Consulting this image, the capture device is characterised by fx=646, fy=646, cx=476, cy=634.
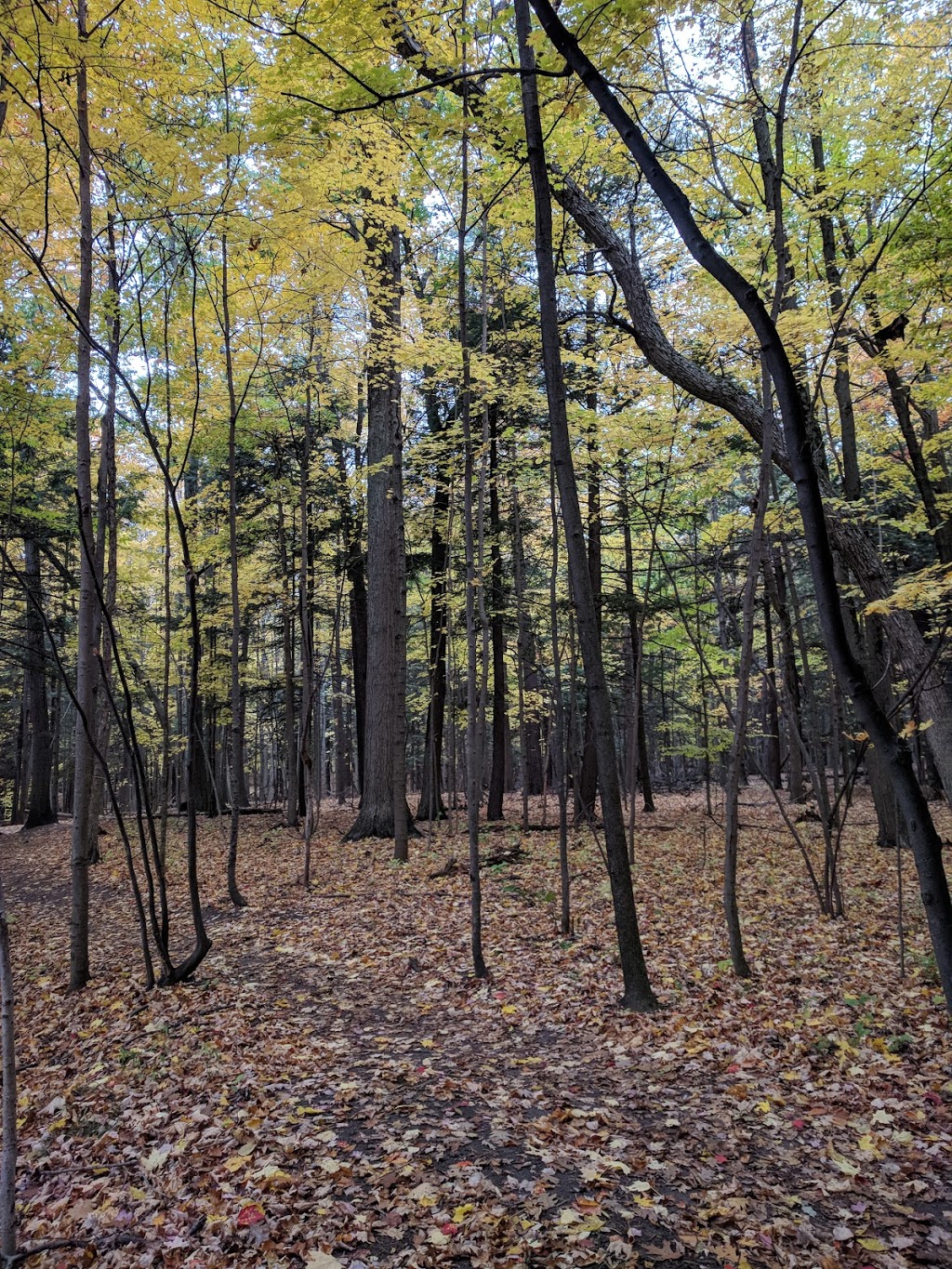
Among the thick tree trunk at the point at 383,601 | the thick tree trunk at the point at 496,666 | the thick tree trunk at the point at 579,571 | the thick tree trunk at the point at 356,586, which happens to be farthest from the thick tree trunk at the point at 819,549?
the thick tree trunk at the point at 356,586

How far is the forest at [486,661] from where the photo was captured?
279cm

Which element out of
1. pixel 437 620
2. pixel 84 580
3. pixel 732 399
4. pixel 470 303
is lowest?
pixel 84 580

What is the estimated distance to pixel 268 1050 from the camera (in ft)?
14.1

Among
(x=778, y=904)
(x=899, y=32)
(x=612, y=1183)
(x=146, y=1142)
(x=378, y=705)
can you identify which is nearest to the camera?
(x=612, y=1183)

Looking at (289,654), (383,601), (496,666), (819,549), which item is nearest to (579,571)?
(819,549)

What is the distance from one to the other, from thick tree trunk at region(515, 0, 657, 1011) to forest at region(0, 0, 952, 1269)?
4 cm

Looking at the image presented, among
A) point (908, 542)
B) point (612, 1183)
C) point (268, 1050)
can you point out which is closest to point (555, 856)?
point (268, 1050)

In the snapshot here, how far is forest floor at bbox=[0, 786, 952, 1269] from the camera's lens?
8.57 ft

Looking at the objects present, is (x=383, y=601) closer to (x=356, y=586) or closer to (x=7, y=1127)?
(x=356, y=586)

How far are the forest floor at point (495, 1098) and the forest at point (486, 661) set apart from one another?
0.03 meters

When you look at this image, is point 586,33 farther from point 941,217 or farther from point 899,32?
point 899,32

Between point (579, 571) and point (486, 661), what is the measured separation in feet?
9.90

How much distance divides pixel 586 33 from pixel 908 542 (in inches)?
454

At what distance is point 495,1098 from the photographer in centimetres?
369
